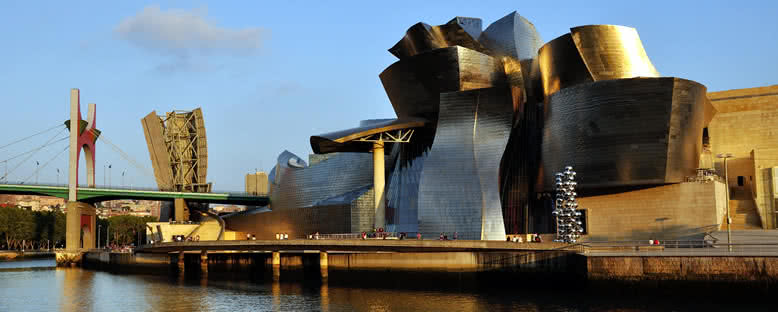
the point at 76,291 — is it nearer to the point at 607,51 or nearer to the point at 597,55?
the point at 597,55

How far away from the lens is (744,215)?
55781 mm

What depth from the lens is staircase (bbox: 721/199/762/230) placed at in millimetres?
54938

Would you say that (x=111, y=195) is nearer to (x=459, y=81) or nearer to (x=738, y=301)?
(x=459, y=81)

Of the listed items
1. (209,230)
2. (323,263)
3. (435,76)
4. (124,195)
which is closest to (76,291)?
(323,263)

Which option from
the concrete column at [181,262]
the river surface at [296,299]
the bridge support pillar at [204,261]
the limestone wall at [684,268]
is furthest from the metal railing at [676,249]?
the concrete column at [181,262]

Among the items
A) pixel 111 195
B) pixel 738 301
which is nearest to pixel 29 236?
pixel 111 195

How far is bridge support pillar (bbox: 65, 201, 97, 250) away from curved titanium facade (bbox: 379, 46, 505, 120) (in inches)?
1450

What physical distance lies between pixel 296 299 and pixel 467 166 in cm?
1761

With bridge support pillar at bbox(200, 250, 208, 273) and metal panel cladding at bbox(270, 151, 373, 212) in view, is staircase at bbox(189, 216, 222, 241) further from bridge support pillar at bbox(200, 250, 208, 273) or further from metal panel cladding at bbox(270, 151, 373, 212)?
bridge support pillar at bbox(200, 250, 208, 273)

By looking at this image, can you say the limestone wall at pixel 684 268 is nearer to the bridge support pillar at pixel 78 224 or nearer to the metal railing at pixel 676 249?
the metal railing at pixel 676 249

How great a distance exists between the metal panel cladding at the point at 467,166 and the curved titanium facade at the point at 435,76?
6.38ft

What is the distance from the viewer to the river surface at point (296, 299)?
108ft

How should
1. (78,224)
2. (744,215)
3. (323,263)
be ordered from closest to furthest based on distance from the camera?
(323,263)
(744,215)
(78,224)

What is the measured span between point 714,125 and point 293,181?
35.9 meters
